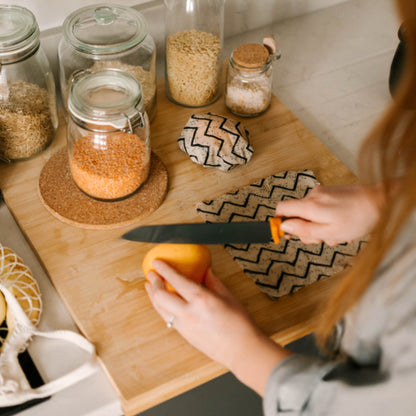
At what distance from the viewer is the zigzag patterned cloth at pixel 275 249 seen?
0.80 m

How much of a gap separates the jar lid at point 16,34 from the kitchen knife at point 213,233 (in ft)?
1.14

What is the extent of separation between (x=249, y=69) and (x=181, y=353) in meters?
0.52

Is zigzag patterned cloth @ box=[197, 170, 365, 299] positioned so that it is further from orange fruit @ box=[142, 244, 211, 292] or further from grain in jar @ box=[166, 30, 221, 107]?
grain in jar @ box=[166, 30, 221, 107]

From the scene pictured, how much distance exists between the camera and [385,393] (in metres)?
0.49

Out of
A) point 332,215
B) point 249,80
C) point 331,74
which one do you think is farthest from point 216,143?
point 331,74

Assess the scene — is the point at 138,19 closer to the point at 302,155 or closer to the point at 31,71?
the point at 31,71

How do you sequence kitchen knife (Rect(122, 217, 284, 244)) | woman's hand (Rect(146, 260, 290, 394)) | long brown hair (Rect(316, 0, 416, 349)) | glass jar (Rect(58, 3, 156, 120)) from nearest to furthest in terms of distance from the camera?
long brown hair (Rect(316, 0, 416, 349)), woman's hand (Rect(146, 260, 290, 394)), kitchen knife (Rect(122, 217, 284, 244)), glass jar (Rect(58, 3, 156, 120))

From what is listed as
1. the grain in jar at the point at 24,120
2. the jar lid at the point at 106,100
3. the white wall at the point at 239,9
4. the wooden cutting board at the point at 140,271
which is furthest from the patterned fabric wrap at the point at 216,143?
the white wall at the point at 239,9

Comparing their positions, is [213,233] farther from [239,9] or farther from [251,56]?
[239,9]

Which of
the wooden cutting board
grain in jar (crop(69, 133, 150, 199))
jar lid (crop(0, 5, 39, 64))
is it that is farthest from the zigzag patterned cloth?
jar lid (crop(0, 5, 39, 64))

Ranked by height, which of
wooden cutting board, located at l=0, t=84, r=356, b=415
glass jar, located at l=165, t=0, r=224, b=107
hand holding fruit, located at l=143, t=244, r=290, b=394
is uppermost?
glass jar, located at l=165, t=0, r=224, b=107

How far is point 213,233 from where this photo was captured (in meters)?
0.77

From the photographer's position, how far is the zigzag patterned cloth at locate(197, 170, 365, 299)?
2.63 feet

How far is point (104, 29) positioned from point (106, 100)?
0.18m
